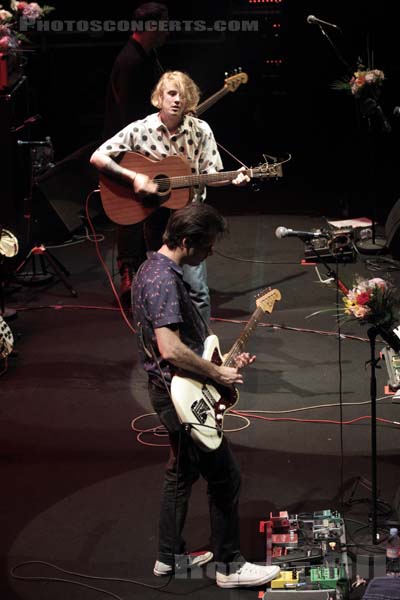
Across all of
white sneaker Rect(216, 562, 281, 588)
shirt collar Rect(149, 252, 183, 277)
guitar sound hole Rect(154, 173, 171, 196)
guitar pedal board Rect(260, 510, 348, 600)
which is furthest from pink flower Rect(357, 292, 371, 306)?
guitar sound hole Rect(154, 173, 171, 196)

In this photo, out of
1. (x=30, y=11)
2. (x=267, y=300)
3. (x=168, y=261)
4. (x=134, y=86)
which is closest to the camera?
(x=168, y=261)

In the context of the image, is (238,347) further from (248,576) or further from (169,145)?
(169,145)

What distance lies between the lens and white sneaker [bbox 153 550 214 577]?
4.61m

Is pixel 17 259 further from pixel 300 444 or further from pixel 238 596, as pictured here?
pixel 238 596

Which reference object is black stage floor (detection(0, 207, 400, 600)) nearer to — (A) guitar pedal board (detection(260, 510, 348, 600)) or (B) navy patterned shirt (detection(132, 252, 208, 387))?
(A) guitar pedal board (detection(260, 510, 348, 600))

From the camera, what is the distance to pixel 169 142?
6.53 m

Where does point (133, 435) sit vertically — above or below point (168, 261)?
below

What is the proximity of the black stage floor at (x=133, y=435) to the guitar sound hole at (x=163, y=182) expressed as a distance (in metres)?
1.40

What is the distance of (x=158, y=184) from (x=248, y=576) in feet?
9.92

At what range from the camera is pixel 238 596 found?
14.6 ft

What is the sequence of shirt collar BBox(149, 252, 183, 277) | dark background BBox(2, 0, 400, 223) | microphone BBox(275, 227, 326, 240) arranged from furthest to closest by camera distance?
1. dark background BBox(2, 0, 400, 223)
2. microphone BBox(275, 227, 326, 240)
3. shirt collar BBox(149, 252, 183, 277)

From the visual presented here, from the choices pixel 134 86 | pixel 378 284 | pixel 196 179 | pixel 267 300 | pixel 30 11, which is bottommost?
pixel 267 300

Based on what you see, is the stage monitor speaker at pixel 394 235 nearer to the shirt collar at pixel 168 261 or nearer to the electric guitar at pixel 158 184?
the shirt collar at pixel 168 261

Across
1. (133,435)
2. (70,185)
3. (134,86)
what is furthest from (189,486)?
(70,185)
